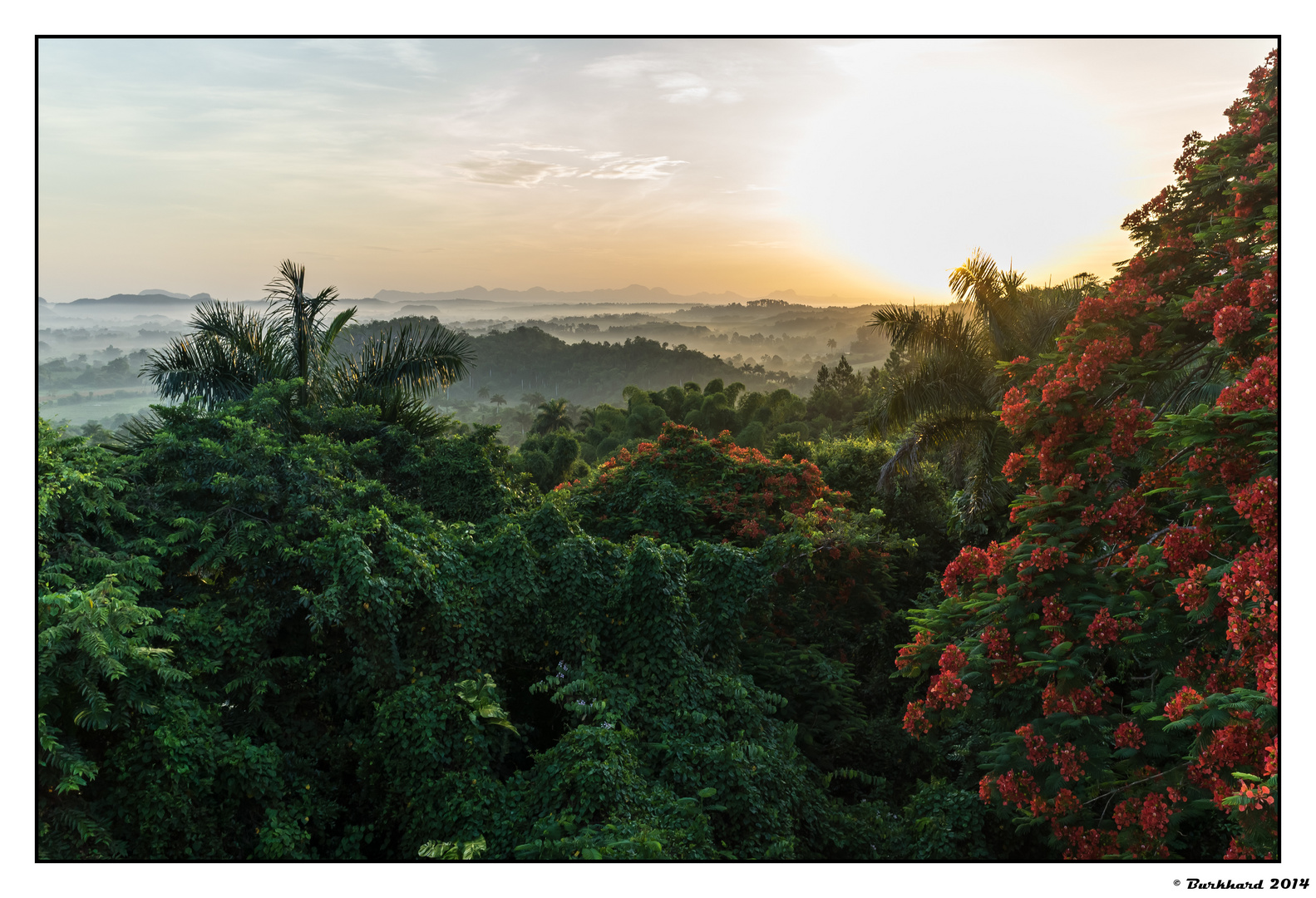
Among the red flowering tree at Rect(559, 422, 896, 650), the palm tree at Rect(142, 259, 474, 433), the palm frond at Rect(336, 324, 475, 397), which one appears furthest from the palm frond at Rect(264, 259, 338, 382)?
the red flowering tree at Rect(559, 422, 896, 650)

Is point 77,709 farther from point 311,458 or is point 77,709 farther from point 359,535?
point 311,458

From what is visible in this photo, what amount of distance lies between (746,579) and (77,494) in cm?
589

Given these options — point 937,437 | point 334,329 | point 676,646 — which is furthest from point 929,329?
point 334,329

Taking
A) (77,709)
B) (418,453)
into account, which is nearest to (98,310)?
(418,453)

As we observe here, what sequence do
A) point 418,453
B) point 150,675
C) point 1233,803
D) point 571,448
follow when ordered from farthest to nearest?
point 571,448
point 418,453
point 150,675
point 1233,803

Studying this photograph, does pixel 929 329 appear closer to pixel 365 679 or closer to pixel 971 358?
pixel 971 358

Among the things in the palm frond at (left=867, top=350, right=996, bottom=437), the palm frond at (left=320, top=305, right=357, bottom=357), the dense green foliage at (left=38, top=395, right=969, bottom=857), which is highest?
the palm frond at (left=320, top=305, right=357, bottom=357)

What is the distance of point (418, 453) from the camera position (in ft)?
30.3

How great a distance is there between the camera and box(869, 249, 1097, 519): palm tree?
11.1 metres

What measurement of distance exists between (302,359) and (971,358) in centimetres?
1017

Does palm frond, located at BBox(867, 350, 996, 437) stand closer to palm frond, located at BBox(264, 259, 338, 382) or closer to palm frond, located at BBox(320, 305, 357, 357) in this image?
palm frond, located at BBox(320, 305, 357, 357)

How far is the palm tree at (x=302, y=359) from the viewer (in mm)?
9898

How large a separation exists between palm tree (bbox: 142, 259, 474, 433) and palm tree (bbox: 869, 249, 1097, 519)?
724cm

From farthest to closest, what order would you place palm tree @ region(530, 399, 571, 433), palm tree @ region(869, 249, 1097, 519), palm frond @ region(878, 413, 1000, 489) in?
palm tree @ region(530, 399, 571, 433), palm frond @ region(878, 413, 1000, 489), palm tree @ region(869, 249, 1097, 519)
